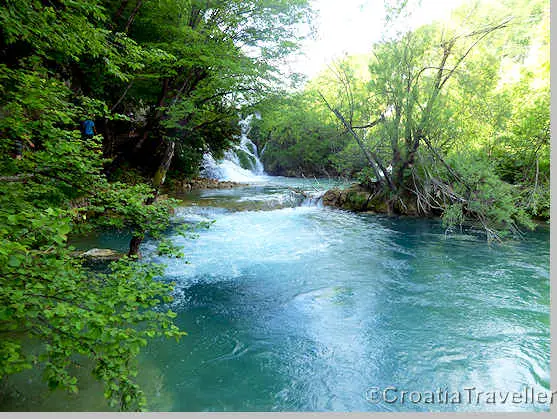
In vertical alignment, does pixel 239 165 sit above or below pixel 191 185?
above

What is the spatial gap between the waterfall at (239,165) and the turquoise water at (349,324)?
1676cm

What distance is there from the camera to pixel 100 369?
2.32 m

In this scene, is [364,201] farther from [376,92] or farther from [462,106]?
[462,106]

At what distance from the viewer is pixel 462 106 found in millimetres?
11211

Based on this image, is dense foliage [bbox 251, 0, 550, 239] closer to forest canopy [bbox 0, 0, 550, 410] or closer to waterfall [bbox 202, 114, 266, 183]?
forest canopy [bbox 0, 0, 550, 410]

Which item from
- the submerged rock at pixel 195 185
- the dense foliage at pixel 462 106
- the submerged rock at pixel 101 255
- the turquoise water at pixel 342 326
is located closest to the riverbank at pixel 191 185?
the submerged rock at pixel 195 185

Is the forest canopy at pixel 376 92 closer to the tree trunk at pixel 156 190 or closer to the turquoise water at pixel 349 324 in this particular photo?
the tree trunk at pixel 156 190

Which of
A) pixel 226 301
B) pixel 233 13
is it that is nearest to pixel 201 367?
pixel 226 301

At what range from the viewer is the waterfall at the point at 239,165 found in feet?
88.8

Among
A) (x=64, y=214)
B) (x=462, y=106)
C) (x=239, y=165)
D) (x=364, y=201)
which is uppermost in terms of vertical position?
(x=462, y=106)

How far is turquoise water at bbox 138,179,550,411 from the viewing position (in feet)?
12.9

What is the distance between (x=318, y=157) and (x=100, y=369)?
3769 centimetres

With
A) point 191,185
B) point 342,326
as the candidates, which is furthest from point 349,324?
point 191,185

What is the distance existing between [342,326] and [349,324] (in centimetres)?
15
